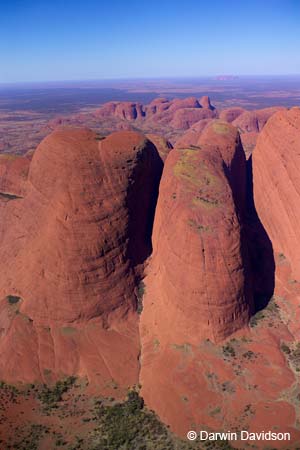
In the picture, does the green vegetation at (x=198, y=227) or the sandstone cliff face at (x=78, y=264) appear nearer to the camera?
the sandstone cliff face at (x=78, y=264)

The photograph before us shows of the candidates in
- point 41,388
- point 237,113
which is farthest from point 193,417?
point 237,113

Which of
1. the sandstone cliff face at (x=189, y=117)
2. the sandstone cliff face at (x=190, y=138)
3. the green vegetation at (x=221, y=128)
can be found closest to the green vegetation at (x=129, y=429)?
the sandstone cliff face at (x=190, y=138)

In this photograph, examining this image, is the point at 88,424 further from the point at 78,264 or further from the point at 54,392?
the point at 78,264

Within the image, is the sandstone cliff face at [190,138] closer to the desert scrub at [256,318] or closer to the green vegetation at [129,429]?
the desert scrub at [256,318]

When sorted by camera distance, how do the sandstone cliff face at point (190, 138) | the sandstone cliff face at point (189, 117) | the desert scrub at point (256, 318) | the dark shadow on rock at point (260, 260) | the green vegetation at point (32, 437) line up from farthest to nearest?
1. the sandstone cliff face at point (189, 117)
2. the sandstone cliff face at point (190, 138)
3. the dark shadow on rock at point (260, 260)
4. the desert scrub at point (256, 318)
5. the green vegetation at point (32, 437)

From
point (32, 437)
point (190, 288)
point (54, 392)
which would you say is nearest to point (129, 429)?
point (32, 437)

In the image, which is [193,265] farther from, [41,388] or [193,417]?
[41,388]

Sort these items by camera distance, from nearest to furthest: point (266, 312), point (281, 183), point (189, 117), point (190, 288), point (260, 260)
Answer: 1. point (190, 288)
2. point (266, 312)
3. point (260, 260)
4. point (281, 183)
5. point (189, 117)
